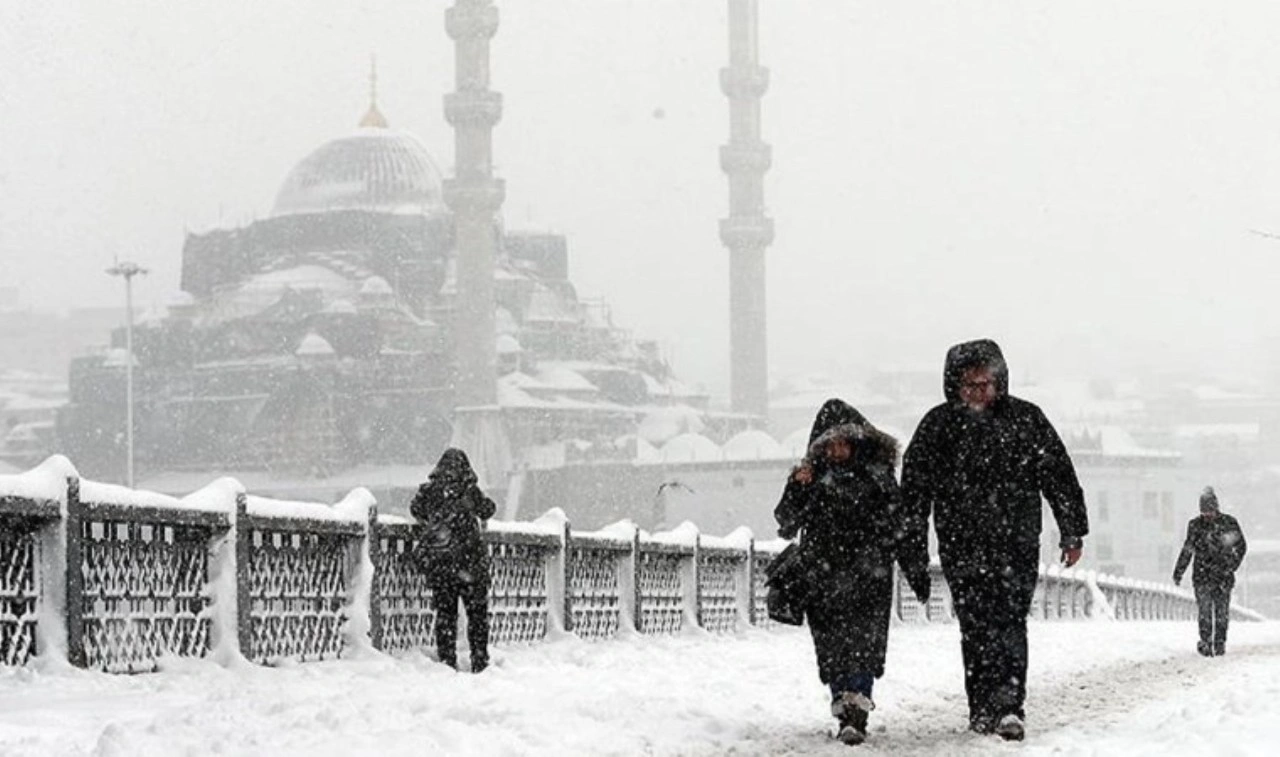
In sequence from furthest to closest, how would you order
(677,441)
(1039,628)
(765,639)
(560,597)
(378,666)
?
(677,441) → (1039,628) → (765,639) → (560,597) → (378,666)

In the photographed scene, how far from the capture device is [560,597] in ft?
41.5

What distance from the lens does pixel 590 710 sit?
7055 millimetres

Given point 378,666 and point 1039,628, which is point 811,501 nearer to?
point 378,666

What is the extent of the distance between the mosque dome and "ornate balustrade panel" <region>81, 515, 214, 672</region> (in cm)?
9248

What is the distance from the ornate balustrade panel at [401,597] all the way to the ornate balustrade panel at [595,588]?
187cm

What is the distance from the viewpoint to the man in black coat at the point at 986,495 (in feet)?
22.5

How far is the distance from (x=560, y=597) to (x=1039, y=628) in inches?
231

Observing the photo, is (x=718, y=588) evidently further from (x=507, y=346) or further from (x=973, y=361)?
(x=507, y=346)

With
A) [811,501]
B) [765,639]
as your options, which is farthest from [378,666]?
[765,639]

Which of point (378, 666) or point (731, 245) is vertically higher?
point (731, 245)

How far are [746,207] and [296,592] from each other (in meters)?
86.8

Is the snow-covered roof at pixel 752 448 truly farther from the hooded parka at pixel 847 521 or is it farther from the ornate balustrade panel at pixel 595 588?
the hooded parka at pixel 847 521

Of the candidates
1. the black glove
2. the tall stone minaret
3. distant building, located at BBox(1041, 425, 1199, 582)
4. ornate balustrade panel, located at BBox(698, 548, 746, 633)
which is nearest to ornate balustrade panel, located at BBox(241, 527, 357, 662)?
the black glove

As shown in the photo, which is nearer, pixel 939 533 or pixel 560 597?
pixel 939 533
